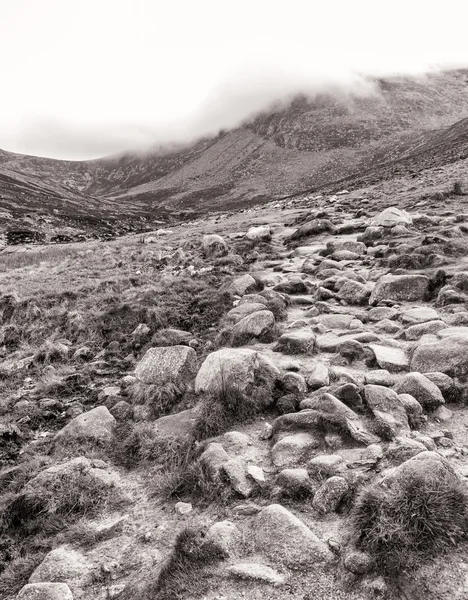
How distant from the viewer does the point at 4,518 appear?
5.02 m

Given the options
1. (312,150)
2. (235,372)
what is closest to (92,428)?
→ (235,372)

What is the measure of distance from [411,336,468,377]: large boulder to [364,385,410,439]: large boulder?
41.8 inches

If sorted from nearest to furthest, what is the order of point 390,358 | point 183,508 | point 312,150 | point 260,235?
1. point 183,508
2. point 390,358
3. point 260,235
4. point 312,150

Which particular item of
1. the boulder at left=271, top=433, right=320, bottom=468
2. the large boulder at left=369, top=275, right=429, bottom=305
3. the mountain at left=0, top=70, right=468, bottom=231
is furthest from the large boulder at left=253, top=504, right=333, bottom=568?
the mountain at left=0, top=70, right=468, bottom=231

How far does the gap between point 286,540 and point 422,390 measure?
2.96m

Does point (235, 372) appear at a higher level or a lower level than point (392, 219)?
lower

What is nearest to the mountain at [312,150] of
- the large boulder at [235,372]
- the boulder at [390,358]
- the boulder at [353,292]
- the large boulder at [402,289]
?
the boulder at [353,292]

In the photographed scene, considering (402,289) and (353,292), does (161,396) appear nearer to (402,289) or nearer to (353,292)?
(353,292)

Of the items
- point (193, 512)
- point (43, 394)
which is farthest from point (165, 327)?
point (193, 512)

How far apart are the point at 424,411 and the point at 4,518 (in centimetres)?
551

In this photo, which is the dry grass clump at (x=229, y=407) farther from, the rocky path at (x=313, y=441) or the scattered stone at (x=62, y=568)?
the scattered stone at (x=62, y=568)

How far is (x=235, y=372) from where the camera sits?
21.8 feet

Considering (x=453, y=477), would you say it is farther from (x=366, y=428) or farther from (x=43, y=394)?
(x=43, y=394)

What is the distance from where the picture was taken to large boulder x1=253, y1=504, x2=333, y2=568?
12.2 ft
